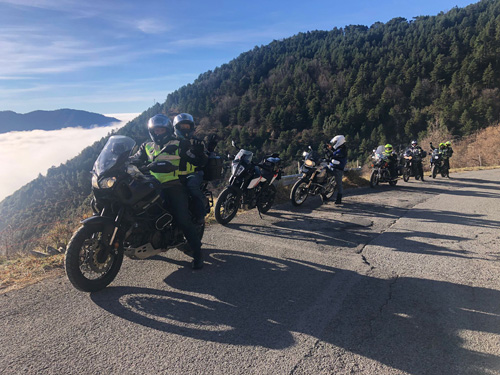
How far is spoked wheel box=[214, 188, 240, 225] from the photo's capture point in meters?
6.06

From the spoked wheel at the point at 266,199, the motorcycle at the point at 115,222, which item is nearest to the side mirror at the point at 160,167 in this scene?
the motorcycle at the point at 115,222

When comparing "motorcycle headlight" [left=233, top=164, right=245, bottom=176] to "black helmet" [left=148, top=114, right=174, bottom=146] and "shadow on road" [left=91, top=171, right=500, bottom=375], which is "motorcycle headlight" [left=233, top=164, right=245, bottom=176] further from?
"black helmet" [left=148, top=114, right=174, bottom=146]

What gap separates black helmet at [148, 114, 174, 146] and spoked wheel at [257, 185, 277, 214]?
10.6ft

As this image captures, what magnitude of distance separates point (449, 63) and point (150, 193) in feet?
329

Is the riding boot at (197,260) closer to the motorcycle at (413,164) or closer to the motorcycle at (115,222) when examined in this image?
the motorcycle at (115,222)

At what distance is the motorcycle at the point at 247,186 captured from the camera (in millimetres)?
6207

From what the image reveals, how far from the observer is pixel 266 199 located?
7.12 metres

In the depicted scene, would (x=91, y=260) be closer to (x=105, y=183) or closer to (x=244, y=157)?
(x=105, y=183)

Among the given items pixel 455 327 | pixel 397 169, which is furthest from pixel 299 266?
pixel 397 169

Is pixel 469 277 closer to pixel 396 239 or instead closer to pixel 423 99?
pixel 396 239

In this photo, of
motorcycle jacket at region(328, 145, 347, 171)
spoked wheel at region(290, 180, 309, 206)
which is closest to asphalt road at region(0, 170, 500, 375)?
spoked wheel at region(290, 180, 309, 206)

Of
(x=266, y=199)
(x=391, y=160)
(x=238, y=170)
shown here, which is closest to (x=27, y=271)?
(x=238, y=170)

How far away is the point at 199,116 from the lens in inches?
4129

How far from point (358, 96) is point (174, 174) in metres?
91.3
